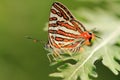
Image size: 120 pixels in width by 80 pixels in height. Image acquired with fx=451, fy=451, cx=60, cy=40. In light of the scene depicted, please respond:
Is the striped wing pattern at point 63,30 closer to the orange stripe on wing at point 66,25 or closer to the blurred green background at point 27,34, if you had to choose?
the orange stripe on wing at point 66,25

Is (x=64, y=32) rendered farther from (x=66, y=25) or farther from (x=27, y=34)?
(x=27, y=34)

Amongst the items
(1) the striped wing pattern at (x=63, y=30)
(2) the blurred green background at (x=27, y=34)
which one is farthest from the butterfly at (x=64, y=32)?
(2) the blurred green background at (x=27, y=34)

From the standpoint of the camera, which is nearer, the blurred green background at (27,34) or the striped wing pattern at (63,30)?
the striped wing pattern at (63,30)

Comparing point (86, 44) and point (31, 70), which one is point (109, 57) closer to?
point (86, 44)

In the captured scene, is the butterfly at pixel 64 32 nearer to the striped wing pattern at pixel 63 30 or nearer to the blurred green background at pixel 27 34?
the striped wing pattern at pixel 63 30

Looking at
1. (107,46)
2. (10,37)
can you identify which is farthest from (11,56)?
(107,46)

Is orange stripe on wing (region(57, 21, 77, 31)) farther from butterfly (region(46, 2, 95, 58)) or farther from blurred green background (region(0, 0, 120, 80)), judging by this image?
blurred green background (region(0, 0, 120, 80))
